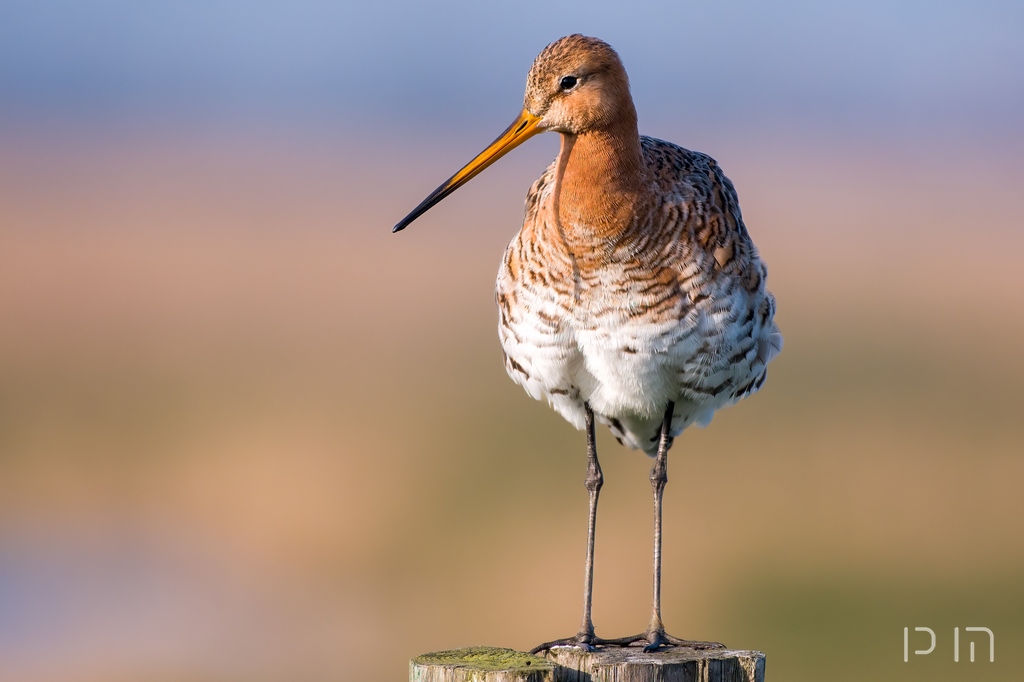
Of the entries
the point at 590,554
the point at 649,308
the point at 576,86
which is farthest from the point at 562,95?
the point at 590,554

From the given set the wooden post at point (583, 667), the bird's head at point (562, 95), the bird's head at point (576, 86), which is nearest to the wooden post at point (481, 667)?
the wooden post at point (583, 667)

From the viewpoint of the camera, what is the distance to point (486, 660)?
5.35m

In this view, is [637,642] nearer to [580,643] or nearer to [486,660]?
[580,643]

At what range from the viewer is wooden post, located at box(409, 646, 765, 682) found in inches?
204

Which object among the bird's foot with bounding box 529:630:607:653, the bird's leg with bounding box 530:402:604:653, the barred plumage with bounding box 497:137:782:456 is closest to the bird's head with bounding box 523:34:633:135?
the barred plumage with bounding box 497:137:782:456

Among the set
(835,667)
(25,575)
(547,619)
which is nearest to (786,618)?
(835,667)

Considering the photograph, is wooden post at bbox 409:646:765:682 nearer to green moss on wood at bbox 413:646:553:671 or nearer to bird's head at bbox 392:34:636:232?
green moss on wood at bbox 413:646:553:671

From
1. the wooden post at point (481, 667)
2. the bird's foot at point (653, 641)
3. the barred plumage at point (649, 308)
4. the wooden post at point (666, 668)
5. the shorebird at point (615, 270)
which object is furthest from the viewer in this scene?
the barred plumage at point (649, 308)

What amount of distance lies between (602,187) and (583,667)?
Result: 8.14 feet

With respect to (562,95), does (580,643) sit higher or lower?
lower

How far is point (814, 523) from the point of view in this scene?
50.1ft

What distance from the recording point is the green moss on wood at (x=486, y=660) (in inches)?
206

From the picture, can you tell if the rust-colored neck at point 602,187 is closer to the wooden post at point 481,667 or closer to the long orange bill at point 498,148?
the long orange bill at point 498,148

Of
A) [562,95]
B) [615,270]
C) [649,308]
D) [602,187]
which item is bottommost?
[649,308]
